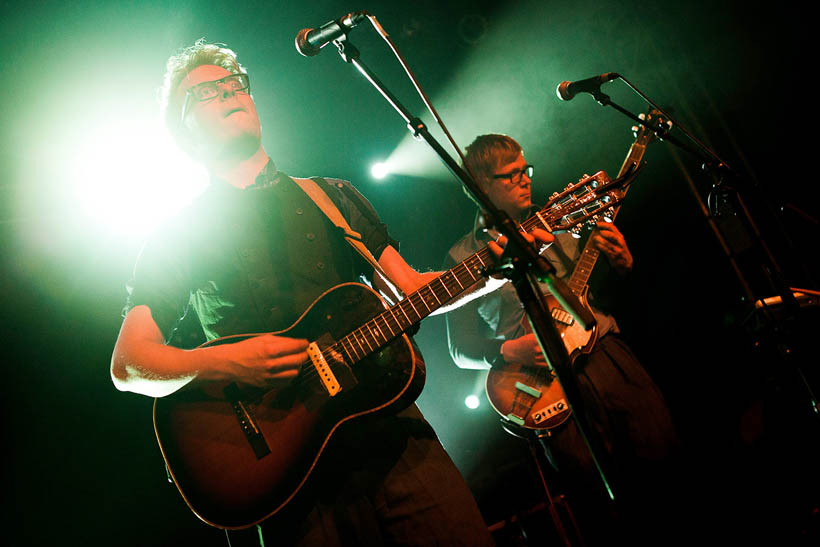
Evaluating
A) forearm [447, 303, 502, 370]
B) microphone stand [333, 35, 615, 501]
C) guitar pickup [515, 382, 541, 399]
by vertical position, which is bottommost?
guitar pickup [515, 382, 541, 399]

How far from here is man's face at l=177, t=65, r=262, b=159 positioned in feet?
7.63

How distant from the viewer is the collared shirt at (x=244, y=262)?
208 cm

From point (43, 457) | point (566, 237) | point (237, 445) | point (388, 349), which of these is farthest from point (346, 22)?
point (43, 457)

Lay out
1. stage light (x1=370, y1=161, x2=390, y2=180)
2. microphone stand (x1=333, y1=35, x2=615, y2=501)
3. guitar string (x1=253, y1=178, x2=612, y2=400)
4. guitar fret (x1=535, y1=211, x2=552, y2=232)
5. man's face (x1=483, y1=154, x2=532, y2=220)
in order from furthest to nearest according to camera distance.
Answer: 1. stage light (x1=370, y1=161, x2=390, y2=180)
2. man's face (x1=483, y1=154, x2=532, y2=220)
3. guitar fret (x1=535, y1=211, x2=552, y2=232)
4. guitar string (x1=253, y1=178, x2=612, y2=400)
5. microphone stand (x1=333, y1=35, x2=615, y2=501)

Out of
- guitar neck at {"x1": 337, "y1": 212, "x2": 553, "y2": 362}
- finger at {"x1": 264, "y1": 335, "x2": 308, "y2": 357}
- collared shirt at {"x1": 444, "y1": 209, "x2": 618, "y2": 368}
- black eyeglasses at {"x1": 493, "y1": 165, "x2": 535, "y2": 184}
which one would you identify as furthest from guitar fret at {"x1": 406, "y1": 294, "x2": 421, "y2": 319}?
black eyeglasses at {"x1": 493, "y1": 165, "x2": 535, "y2": 184}

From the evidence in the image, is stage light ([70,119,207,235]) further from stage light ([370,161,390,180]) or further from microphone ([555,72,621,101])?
microphone ([555,72,621,101])

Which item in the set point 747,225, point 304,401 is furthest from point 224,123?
point 747,225

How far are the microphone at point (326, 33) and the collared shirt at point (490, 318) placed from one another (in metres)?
2.06

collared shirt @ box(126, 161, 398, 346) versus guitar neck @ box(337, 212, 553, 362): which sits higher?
collared shirt @ box(126, 161, 398, 346)

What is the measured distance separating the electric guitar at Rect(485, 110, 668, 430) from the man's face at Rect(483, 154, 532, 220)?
69cm

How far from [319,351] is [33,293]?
2.59m

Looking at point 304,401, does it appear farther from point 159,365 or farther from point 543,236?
point 543,236

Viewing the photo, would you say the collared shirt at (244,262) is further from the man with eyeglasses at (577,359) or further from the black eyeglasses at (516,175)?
the black eyeglasses at (516,175)

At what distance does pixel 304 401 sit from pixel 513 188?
2598 millimetres
